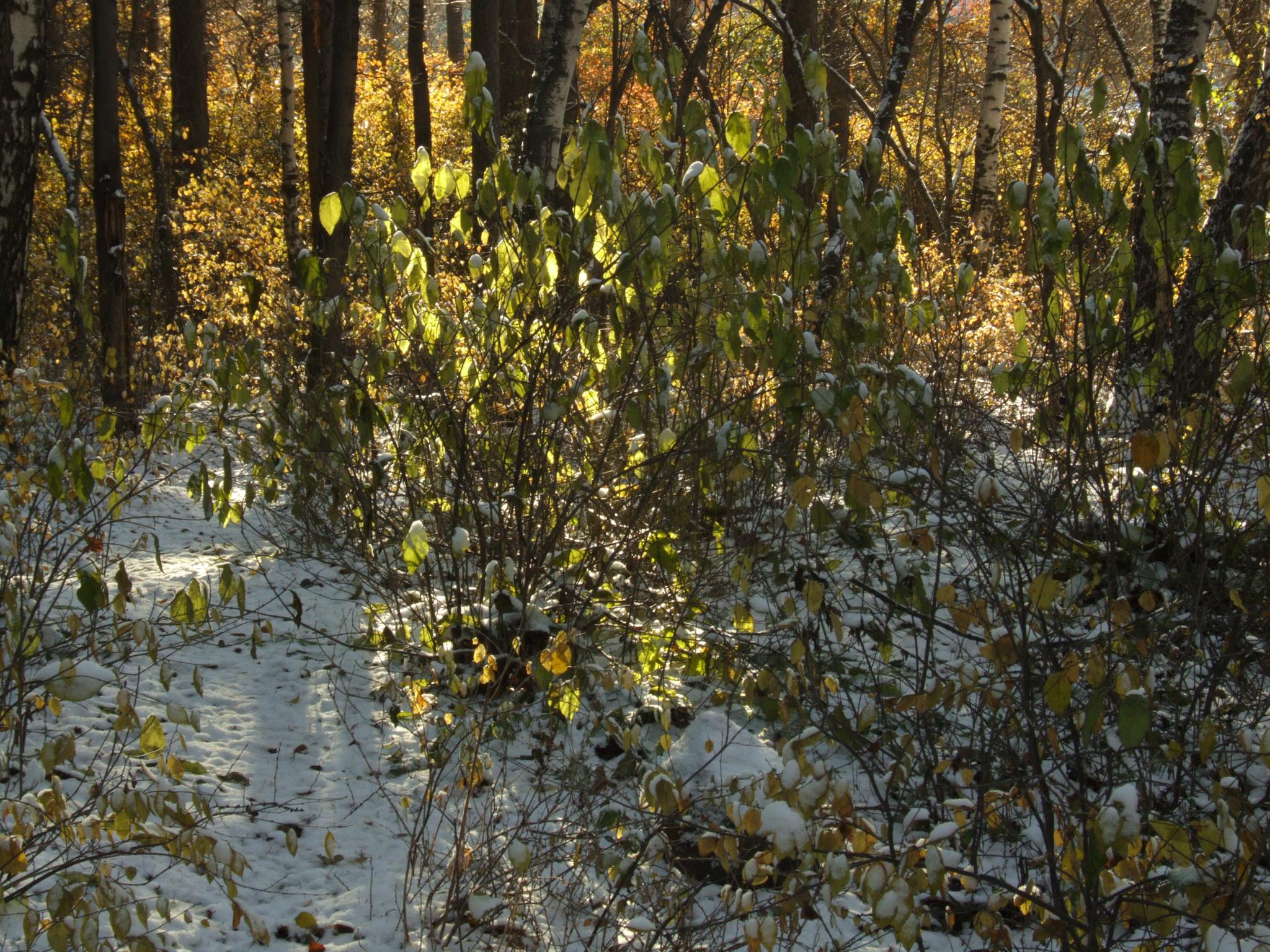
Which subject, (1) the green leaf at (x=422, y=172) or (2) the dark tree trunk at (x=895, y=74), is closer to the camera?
(1) the green leaf at (x=422, y=172)

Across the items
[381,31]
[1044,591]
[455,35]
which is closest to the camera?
[1044,591]

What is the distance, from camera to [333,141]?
6.07 meters

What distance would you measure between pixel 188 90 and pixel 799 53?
31.2ft

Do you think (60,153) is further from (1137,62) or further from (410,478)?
(1137,62)

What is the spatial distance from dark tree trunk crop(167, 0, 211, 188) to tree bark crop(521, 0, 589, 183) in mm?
8698

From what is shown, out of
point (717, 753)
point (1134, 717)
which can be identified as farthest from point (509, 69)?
point (1134, 717)

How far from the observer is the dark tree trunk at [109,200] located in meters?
6.30

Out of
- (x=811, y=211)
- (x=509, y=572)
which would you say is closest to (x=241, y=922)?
(x=509, y=572)

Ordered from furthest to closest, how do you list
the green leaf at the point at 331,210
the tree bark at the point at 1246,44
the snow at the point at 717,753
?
the tree bark at the point at 1246,44 → the snow at the point at 717,753 → the green leaf at the point at 331,210

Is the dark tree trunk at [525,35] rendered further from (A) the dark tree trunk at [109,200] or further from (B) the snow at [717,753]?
(B) the snow at [717,753]

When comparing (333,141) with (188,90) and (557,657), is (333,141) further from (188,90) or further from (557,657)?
(188,90)

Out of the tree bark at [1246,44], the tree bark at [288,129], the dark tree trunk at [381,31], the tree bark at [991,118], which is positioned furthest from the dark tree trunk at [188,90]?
the tree bark at [1246,44]

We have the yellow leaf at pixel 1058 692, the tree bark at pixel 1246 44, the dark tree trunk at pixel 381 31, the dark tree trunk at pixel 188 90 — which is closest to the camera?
the yellow leaf at pixel 1058 692

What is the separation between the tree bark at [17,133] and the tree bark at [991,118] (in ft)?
26.4
